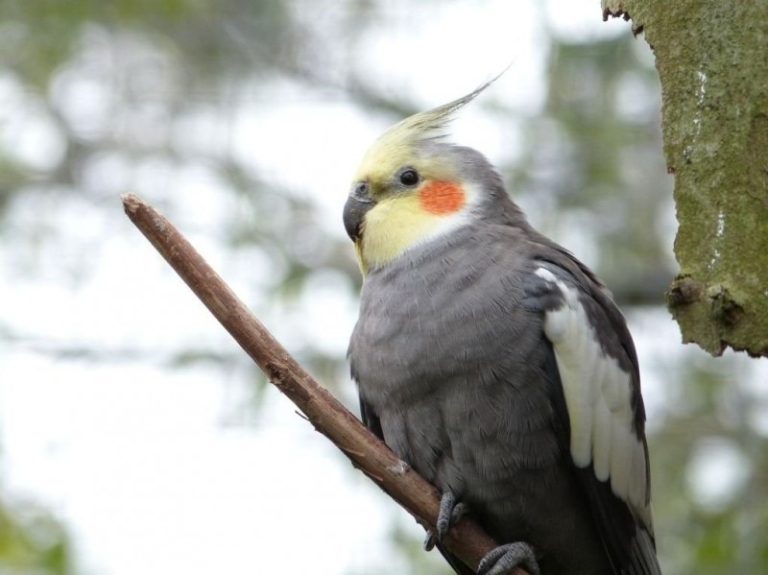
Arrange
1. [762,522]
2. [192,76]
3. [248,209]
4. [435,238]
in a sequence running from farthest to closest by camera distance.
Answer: [192,76] → [248,209] → [762,522] → [435,238]

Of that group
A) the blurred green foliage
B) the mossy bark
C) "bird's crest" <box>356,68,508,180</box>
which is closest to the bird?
"bird's crest" <box>356,68,508,180</box>

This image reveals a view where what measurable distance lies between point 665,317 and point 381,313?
16.4 ft

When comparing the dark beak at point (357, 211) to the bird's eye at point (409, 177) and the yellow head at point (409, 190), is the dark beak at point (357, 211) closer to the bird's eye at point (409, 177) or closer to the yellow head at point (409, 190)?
the yellow head at point (409, 190)

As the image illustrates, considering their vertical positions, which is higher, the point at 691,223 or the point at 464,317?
the point at 691,223

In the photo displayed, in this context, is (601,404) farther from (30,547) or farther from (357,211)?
(30,547)

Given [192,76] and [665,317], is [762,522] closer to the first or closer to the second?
[665,317]

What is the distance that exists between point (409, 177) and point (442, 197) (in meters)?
0.16

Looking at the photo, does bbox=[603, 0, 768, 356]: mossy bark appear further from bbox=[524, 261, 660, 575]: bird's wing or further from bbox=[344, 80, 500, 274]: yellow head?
bbox=[344, 80, 500, 274]: yellow head

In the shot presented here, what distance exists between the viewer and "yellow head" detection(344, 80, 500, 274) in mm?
4254

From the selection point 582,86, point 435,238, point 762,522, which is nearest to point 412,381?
point 435,238

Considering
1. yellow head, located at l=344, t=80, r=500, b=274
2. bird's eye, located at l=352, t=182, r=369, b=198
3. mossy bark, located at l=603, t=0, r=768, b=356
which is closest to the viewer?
mossy bark, located at l=603, t=0, r=768, b=356

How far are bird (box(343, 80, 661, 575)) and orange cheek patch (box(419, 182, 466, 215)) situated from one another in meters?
0.05

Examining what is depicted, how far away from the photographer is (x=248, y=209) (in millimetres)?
9016

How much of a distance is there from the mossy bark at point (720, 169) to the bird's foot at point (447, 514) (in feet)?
3.65
